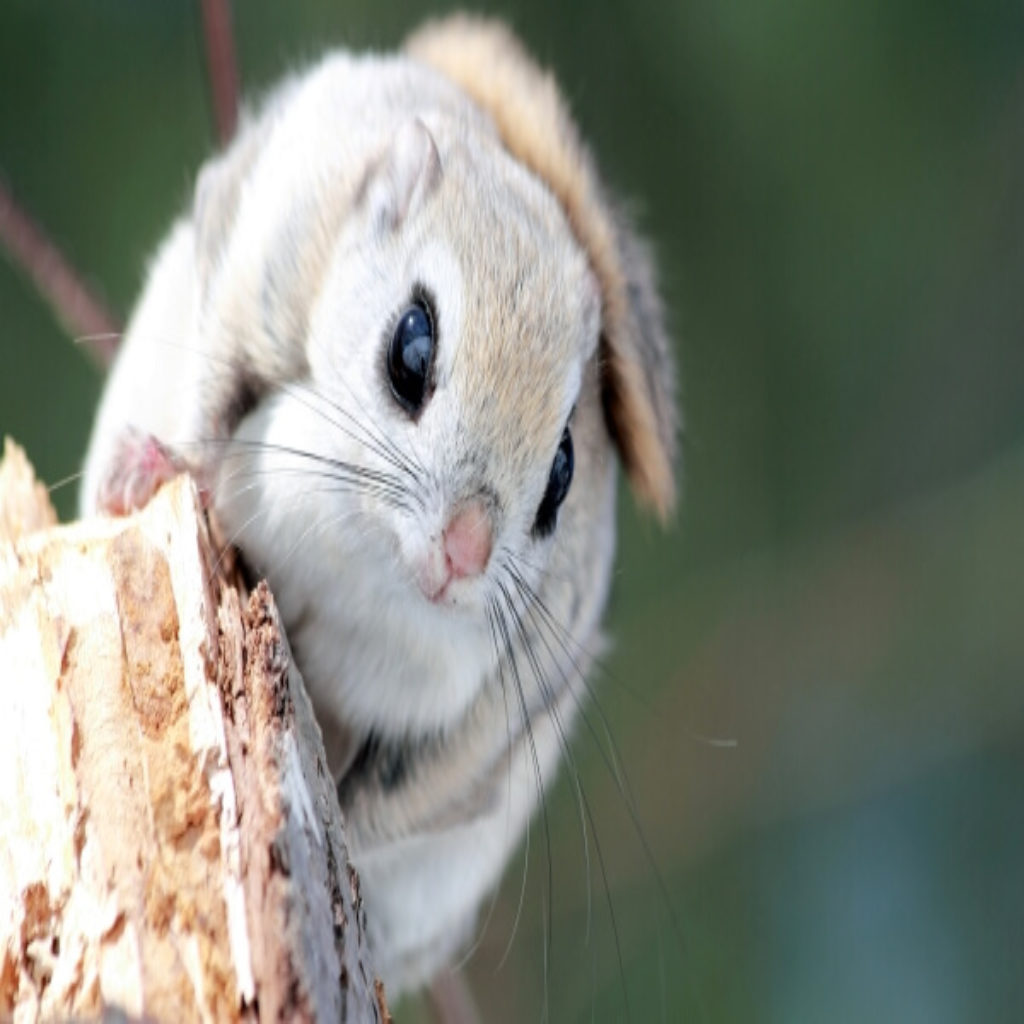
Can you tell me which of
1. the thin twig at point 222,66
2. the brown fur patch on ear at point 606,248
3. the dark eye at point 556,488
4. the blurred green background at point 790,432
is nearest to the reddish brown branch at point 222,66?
the thin twig at point 222,66

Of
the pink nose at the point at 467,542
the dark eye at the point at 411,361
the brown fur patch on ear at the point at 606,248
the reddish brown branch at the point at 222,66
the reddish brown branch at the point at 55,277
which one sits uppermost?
the reddish brown branch at the point at 222,66

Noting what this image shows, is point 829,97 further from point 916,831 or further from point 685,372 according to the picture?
point 916,831

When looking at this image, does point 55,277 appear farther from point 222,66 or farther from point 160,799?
point 160,799

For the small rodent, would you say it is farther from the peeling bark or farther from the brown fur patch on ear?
the peeling bark

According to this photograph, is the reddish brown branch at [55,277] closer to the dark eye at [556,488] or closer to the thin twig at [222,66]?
the thin twig at [222,66]

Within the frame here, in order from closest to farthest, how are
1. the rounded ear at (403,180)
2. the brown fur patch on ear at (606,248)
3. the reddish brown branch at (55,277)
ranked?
the rounded ear at (403,180) < the brown fur patch on ear at (606,248) < the reddish brown branch at (55,277)

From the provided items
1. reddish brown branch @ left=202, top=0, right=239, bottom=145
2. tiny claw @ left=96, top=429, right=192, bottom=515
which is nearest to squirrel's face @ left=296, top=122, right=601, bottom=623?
tiny claw @ left=96, top=429, right=192, bottom=515
